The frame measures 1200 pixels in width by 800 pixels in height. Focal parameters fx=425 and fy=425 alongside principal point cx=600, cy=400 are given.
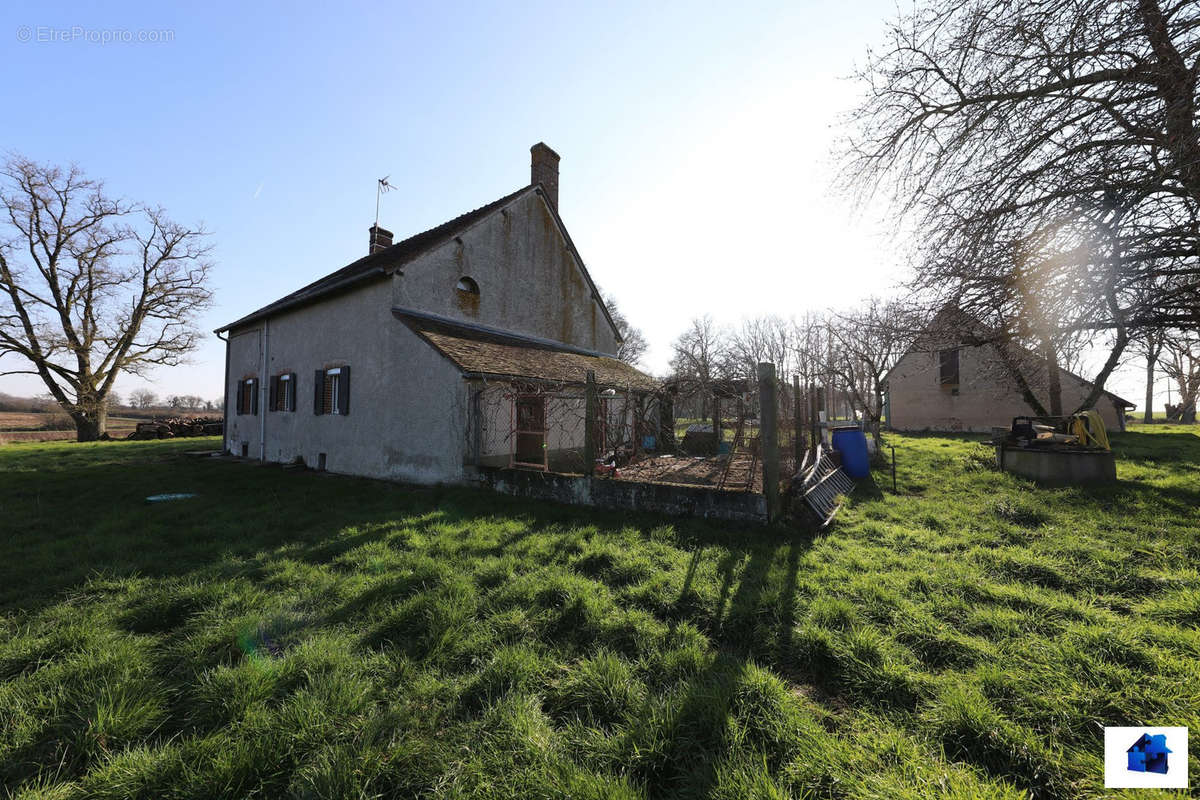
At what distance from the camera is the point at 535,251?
14062 mm

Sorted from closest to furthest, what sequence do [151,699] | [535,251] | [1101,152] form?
1. [151,699]
2. [1101,152]
3. [535,251]

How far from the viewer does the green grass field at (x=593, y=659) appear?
6.70 ft

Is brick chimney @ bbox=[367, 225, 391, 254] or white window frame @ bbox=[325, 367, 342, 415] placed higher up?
brick chimney @ bbox=[367, 225, 391, 254]

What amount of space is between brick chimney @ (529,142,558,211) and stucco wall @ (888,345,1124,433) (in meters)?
19.3

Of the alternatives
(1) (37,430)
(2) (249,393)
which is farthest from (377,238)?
(1) (37,430)

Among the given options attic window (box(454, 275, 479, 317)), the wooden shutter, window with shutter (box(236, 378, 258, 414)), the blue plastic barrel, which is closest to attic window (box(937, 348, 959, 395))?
the blue plastic barrel

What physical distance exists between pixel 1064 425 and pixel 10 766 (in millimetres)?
17777

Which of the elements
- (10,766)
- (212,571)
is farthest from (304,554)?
(10,766)

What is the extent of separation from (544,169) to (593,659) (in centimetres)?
1604

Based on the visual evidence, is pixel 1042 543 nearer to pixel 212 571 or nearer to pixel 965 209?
pixel 965 209

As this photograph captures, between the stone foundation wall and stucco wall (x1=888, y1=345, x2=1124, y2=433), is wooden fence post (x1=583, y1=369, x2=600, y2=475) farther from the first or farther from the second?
stucco wall (x1=888, y1=345, x2=1124, y2=433)

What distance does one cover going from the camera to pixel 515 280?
1339 cm

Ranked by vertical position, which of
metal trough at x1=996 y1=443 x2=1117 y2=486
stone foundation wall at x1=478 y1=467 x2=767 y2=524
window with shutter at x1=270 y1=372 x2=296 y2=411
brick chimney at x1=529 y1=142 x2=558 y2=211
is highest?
brick chimney at x1=529 y1=142 x2=558 y2=211

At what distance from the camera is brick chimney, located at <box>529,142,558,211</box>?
15180 mm
